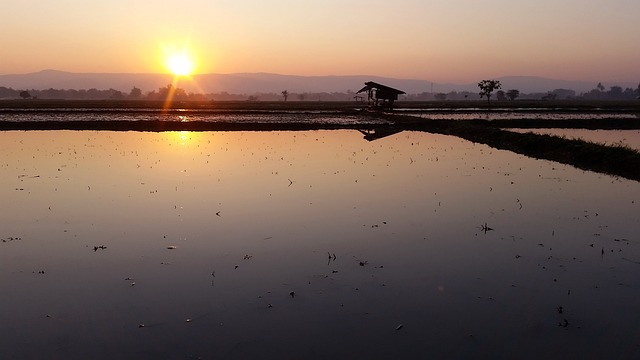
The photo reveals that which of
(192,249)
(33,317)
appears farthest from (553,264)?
(33,317)

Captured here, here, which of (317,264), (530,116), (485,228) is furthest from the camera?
(530,116)

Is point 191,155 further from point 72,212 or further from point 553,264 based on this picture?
point 553,264

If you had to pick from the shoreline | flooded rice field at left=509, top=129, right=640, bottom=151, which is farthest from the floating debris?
flooded rice field at left=509, top=129, right=640, bottom=151

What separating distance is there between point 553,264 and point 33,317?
817 centimetres

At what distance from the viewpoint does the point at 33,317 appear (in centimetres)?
640

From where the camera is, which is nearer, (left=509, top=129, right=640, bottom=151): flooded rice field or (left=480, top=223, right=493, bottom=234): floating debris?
(left=480, top=223, right=493, bottom=234): floating debris

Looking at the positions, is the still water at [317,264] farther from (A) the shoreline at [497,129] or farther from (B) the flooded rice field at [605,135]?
(B) the flooded rice field at [605,135]

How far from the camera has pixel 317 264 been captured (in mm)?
8383

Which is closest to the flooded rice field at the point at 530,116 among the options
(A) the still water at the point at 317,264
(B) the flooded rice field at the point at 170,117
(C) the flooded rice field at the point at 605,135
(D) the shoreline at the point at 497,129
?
(D) the shoreline at the point at 497,129

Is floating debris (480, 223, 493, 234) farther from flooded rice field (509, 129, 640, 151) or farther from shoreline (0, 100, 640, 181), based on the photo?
flooded rice field (509, 129, 640, 151)

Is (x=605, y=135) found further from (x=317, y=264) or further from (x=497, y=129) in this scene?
(x=317, y=264)

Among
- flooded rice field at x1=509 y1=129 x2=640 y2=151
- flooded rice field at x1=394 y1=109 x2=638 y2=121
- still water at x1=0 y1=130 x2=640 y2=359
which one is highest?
flooded rice field at x1=394 y1=109 x2=638 y2=121

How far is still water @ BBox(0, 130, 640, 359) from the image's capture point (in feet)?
19.3

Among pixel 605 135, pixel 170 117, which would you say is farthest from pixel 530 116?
pixel 170 117
